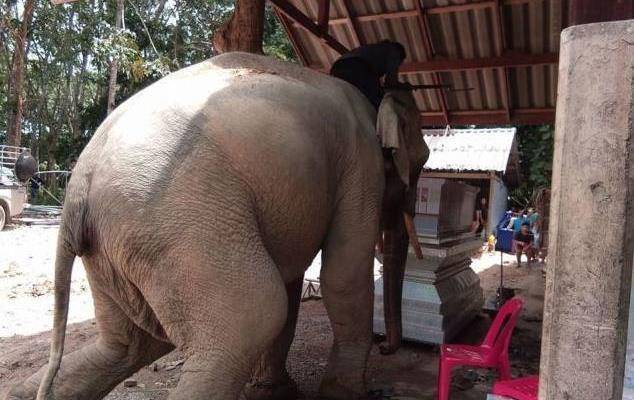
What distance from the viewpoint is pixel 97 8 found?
1939 cm

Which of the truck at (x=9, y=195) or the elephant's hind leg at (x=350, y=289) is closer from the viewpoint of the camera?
the elephant's hind leg at (x=350, y=289)

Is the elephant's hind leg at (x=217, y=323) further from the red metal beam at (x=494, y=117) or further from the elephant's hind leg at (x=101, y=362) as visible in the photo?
the red metal beam at (x=494, y=117)

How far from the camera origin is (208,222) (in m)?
2.23

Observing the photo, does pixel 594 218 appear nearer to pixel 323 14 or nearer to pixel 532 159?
pixel 323 14

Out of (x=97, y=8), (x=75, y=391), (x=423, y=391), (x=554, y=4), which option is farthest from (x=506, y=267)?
(x=97, y=8)

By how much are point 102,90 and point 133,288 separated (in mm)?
25266

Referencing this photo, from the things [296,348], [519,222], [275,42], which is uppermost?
[275,42]

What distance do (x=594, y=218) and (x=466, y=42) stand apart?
5.16 meters

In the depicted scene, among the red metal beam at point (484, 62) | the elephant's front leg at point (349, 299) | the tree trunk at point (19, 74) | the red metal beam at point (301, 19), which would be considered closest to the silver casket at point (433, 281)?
the elephant's front leg at point (349, 299)

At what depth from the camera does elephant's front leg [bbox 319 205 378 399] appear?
306cm

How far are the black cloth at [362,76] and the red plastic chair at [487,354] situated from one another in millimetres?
1751

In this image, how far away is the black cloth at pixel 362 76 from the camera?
401cm

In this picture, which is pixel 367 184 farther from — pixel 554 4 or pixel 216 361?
pixel 554 4

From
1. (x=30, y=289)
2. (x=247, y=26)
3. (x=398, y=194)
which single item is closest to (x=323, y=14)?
(x=247, y=26)
